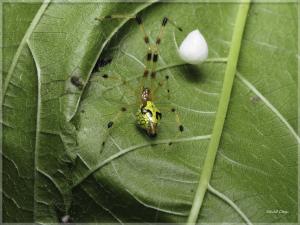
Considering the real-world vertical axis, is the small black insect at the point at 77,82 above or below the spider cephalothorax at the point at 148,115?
above

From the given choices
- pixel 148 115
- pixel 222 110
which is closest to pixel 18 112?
pixel 148 115

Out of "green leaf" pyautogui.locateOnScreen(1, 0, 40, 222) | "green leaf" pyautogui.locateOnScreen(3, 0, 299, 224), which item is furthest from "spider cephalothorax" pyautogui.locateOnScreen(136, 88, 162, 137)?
"green leaf" pyautogui.locateOnScreen(1, 0, 40, 222)

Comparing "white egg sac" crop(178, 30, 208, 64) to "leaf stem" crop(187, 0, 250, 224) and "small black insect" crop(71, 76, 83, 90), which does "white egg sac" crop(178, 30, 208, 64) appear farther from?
"small black insect" crop(71, 76, 83, 90)

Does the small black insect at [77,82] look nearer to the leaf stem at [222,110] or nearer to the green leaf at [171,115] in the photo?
the green leaf at [171,115]

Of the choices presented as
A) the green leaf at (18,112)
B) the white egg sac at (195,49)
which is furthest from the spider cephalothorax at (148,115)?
the green leaf at (18,112)

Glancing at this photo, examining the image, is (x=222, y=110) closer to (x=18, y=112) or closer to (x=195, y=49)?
(x=195, y=49)

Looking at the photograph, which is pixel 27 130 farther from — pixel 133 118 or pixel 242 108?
pixel 242 108
